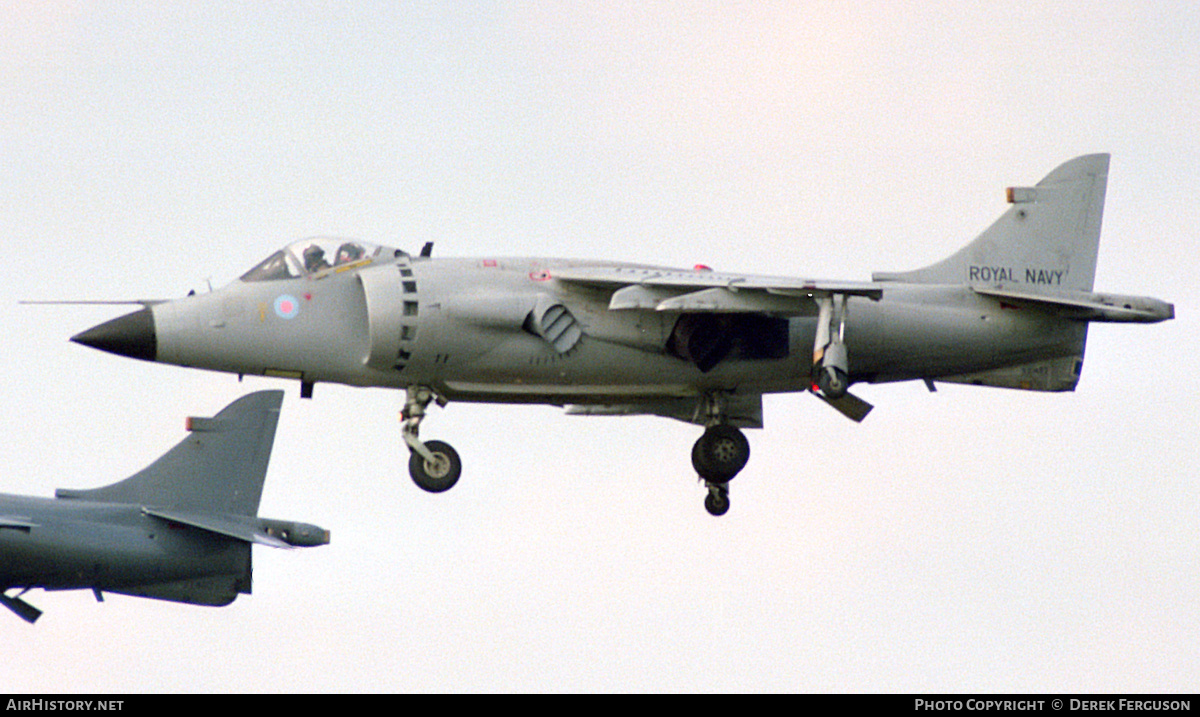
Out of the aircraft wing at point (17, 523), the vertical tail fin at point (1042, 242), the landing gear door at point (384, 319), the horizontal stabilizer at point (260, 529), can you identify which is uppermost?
the vertical tail fin at point (1042, 242)

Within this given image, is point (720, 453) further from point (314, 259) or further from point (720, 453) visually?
point (314, 259)

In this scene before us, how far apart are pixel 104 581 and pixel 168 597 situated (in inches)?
51.9

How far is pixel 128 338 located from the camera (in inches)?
893

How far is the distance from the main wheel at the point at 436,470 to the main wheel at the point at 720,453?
349 cm

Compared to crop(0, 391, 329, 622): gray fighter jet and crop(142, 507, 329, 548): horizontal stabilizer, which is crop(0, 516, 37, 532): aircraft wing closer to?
crop(0, 391, 329, 622): gray fighter jet

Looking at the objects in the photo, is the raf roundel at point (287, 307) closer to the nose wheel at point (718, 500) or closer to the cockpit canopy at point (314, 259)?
the cockpit canopy at point (314, 259)

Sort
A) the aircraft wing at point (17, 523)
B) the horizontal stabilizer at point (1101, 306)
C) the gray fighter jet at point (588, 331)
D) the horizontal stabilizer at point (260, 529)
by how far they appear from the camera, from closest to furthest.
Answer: the gray fighter jet at point (588, 331) → the horizontal stabilizer at point (1101, 306) → the aircraft wing at point (17, 523) → the horizontal stabilizer at point (260, 529)

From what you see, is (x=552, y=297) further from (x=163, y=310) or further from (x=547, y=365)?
(x=163, y=310)

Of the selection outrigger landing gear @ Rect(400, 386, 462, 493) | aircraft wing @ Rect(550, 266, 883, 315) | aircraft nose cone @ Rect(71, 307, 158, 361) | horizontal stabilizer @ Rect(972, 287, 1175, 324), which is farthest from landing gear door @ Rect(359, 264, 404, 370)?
horizontal stabilizer @ Rect(972, 287, 1175, 324)

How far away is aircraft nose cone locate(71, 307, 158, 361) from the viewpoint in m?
22.7

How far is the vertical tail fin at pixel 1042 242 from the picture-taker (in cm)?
2523

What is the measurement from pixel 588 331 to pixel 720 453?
2.76 meters

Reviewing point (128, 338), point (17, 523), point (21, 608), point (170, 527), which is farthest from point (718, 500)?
point (21, 608)

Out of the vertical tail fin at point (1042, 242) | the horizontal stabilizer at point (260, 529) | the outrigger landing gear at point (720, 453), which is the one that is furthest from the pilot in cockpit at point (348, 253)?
the horizontal stabilizer at point (260, 529)
